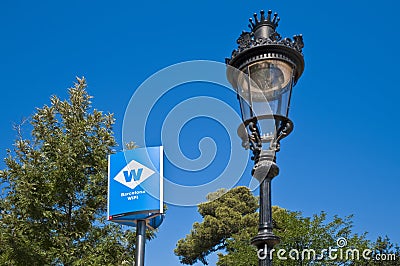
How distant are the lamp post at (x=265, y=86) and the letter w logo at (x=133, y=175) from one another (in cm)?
172

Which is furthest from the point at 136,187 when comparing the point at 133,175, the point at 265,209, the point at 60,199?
the point at 60,199

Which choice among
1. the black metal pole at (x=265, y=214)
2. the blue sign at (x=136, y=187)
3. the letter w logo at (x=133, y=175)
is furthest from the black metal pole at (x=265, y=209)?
the letter w logo at (x=133, y=175)

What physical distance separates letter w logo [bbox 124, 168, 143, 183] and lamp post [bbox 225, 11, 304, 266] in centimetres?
172

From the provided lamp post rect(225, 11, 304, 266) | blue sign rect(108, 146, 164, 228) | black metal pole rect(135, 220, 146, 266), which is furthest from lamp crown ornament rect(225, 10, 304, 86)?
black metal pole rect(135, 220, 146, 266)

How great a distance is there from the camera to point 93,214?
40.0ft

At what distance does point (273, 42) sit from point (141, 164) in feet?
7.40

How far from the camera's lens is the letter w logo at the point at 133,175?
18.4 ft

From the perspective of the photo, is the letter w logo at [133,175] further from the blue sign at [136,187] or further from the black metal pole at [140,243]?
the black metal pole at [140,243]

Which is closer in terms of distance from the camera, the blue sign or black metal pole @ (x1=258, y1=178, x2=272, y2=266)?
black metal pole @ (x1=258, y1=178, x2=272, y2=266)

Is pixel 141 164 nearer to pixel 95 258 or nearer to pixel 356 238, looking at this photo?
pixel 95 258

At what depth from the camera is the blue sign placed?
5.43m

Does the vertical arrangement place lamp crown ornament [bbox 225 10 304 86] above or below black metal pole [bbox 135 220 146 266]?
above

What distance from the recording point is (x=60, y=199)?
11.7 metres

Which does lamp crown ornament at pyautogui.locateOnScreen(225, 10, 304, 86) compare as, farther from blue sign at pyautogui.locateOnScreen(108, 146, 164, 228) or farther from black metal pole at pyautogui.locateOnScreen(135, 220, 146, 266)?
black metal pole at pyautogui.locateOnScreen(135, 220, 146, 266)
